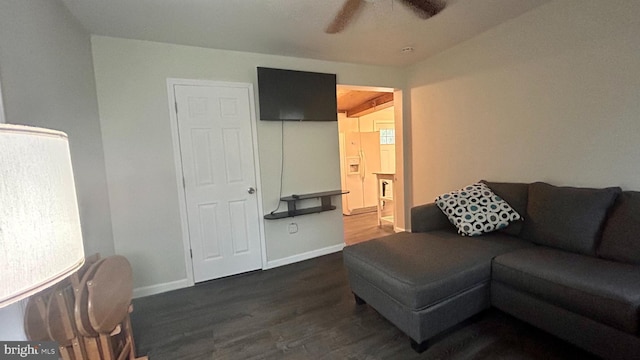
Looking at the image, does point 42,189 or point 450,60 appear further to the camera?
point 450,60

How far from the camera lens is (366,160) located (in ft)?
19.5

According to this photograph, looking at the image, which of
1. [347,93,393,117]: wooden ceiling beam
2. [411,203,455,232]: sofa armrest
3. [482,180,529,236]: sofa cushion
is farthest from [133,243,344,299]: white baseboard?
[347,93,393,117]: wooden ceiling beam

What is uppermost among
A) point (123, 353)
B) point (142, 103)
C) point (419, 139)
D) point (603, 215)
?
point (142, 103)

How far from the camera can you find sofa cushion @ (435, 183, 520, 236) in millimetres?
2309

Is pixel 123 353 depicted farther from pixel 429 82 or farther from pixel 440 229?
pixel 429 82

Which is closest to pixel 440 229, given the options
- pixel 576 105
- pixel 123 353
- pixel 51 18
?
pixel 576 105

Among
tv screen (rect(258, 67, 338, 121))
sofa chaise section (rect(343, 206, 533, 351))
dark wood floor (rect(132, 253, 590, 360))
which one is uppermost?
tv screen (rect(258, 67, 338, 121))

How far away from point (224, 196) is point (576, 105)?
3.33 metres

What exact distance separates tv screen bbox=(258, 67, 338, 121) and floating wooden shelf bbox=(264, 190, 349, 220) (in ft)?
3.00

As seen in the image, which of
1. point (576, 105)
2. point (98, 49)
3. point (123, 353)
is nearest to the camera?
point (123, 353)

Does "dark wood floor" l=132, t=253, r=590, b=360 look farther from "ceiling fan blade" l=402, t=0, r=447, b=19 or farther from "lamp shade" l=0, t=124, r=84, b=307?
"ceiling fan blade" l=402, t=0, r=447, b=19

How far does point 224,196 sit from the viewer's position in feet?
9.60

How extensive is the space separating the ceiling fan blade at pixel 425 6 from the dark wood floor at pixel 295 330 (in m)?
2.34

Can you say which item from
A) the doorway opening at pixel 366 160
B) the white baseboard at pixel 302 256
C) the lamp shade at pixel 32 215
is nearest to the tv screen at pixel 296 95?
the doorway opening at pixel 366 160
